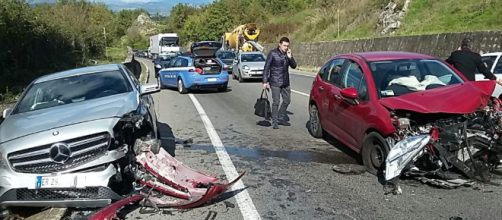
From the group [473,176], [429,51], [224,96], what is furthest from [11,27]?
[473,176]

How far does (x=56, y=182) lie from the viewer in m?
5.47

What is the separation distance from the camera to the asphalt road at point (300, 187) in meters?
5.55

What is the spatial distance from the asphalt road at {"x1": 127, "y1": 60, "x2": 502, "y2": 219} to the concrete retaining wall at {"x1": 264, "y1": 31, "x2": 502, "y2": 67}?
11.9 m

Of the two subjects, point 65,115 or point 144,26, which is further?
point 144,26

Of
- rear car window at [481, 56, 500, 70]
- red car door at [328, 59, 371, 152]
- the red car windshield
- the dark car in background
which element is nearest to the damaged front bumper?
red car door at [328, 59, 371, 152]

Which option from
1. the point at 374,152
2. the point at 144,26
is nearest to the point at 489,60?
the point at 374,152

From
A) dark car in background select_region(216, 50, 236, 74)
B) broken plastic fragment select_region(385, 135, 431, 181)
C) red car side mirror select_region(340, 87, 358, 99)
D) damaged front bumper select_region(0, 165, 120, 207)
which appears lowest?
dark car in background select_region(216, 50, 236, 74)

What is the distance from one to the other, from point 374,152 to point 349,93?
37.6 inches

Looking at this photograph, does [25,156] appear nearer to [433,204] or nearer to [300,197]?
[300,197]

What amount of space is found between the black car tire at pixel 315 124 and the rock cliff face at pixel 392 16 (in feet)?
84.8

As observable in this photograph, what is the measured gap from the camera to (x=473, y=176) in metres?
6.20

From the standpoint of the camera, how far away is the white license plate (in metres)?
5.46

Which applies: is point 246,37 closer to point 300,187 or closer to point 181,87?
point 181,87

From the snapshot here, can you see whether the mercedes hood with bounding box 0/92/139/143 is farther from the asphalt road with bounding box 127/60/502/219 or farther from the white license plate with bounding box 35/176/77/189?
the asphalt road with bounding box 127/60/502/219
